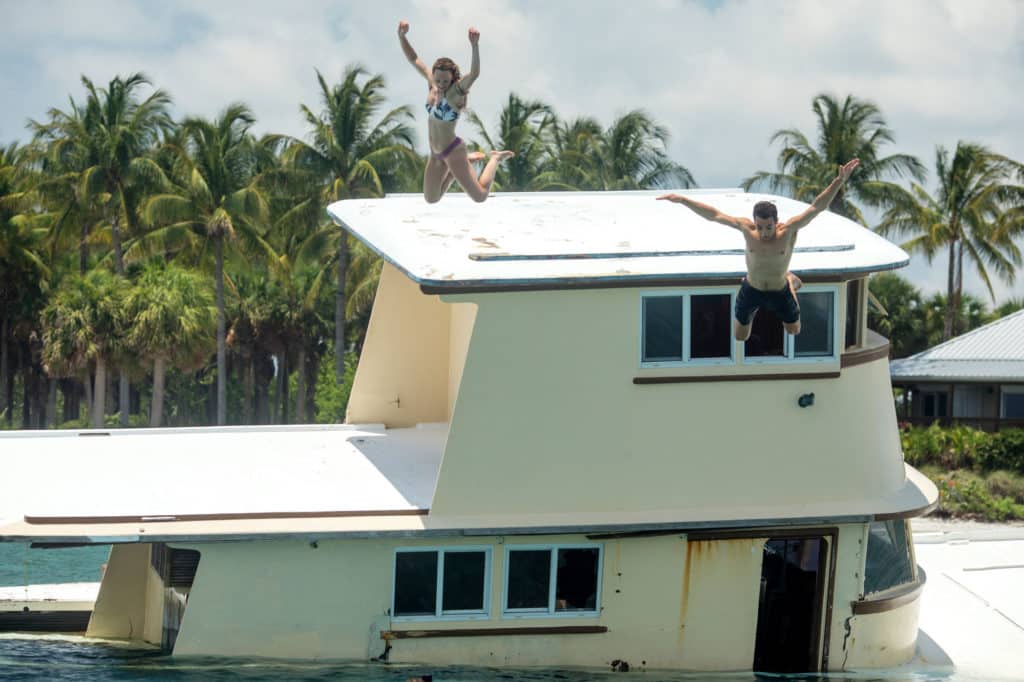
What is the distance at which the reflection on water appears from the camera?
12391mm

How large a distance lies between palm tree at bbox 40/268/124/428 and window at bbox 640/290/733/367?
1190 inches

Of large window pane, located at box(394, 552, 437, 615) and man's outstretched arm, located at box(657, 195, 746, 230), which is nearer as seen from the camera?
man's outstretched arm, located at box(657, 195, 746, 230)

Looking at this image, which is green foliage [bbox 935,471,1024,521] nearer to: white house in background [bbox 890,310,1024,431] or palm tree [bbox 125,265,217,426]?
white house in background [bbox 890,310,1024,431]

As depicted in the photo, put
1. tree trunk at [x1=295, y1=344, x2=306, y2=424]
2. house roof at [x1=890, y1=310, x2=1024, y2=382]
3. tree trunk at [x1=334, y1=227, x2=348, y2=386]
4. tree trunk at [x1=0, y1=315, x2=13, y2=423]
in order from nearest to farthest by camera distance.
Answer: house roof at [x1=890, y1=310, x2=1024, y2=382] → tree trunk at [x1=334, y1=227, x2=348, y2=386] → tree trunk at [x1=0, y1=315, x2=13, y2=423] → tree trunk at [x1=295, y1=344, x2=306, y2=424]

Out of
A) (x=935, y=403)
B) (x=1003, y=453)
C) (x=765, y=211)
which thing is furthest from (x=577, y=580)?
(x=935, y=403)

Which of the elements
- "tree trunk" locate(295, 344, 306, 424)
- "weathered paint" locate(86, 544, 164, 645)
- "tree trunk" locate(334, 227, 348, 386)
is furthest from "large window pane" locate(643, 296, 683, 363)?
"tree trunk" locate(295, 344, 306, 424)

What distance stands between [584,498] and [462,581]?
1395mm

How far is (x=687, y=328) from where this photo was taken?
13070 mm

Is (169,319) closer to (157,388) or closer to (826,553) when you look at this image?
(157,388)

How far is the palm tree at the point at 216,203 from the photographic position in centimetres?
4228

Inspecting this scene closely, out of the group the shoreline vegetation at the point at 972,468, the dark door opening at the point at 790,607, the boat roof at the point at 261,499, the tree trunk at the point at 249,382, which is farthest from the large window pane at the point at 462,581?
the tree trunk at the point at 249,382

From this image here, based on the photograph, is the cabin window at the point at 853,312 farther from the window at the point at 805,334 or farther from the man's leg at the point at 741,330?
the man's leg at the point at 741,330

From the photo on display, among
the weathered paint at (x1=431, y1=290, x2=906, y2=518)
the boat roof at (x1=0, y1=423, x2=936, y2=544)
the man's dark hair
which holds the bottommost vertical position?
the boat roof at (x1=0, y1=423, x2=936, y2=544)

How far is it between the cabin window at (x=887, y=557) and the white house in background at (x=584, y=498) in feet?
0.11
